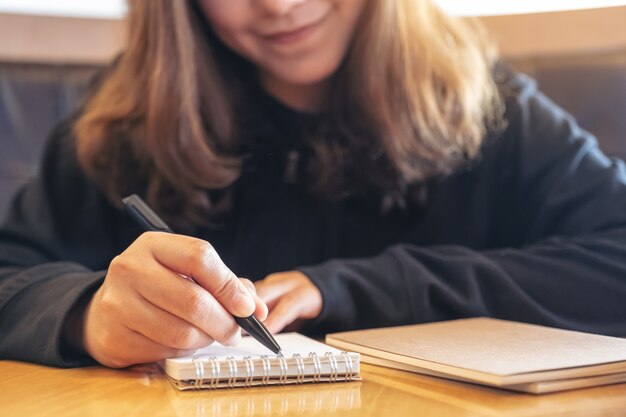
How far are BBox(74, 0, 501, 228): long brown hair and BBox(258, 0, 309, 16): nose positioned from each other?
4.9 inches

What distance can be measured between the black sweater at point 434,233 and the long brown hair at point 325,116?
0.13ft

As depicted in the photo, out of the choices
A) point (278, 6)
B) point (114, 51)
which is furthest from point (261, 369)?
point (114, 51)

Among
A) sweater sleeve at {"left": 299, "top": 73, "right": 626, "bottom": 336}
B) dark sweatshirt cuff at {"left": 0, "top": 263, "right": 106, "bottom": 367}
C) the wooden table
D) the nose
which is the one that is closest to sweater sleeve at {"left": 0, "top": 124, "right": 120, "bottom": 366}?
dark sweatshirt cuff at {"left": 0, "top": 263, "right": 106, "bottom": 367}

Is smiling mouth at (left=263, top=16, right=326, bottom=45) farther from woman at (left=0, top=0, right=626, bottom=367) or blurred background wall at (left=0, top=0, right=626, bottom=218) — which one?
blurred background wall at (left=0, top=0, right=626, bottom=218)

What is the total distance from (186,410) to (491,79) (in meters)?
0.88

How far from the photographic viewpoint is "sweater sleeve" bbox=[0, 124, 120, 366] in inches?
32.1

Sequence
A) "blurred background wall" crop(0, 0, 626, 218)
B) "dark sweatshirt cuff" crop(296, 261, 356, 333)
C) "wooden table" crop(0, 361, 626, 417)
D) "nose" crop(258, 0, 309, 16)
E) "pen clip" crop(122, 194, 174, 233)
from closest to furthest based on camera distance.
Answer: "wooden table" crop(0, 361, 626, 417) → "pen clip" crop(122, 194, 174, 233) → "dark sweatshirt cuff" crop(296, 261, 356, 333) → "nose" crop(258, 0, 309, 16) → "blurred background wall" crop(0, 0, 626, 218)

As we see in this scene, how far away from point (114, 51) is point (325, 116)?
589mm

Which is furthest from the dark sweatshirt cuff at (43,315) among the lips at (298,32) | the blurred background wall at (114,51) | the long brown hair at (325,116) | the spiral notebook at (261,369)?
the blurred background wall at (114,51)

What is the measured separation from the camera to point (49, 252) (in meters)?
1.23

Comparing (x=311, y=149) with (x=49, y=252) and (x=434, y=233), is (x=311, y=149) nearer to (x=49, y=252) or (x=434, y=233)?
(x=434, y=233)

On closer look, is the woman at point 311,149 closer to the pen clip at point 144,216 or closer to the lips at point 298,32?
the lips at point 298,32

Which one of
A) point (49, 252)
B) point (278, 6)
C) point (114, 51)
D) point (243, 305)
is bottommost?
Result: point (49, 252)

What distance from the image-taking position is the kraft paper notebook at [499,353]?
0.62m
